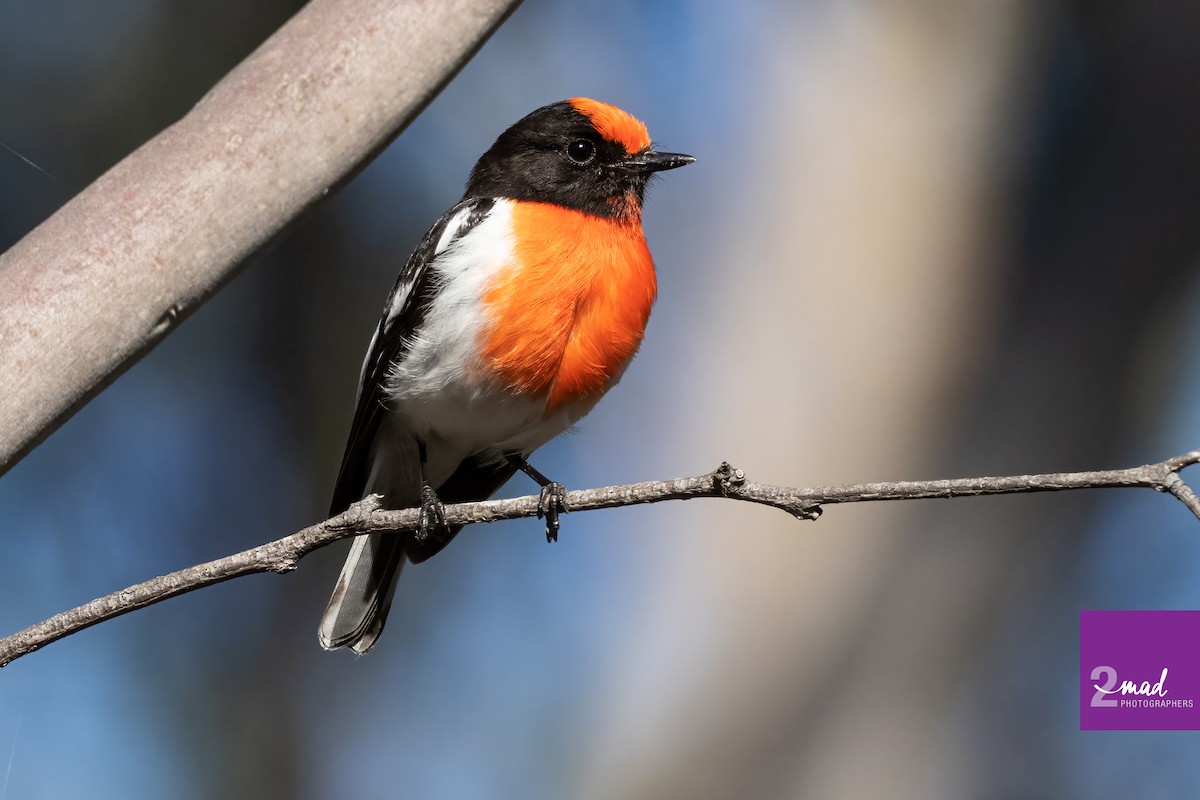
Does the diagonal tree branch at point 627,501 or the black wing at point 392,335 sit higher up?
the black wing at point 392,335

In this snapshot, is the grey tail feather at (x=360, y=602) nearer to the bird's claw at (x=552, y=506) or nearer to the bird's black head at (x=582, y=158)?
the bird's claw at (x=552, y=506)

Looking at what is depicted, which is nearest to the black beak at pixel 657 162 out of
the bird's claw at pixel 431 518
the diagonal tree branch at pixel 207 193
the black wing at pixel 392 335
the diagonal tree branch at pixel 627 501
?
the black wing at pixel 392 335

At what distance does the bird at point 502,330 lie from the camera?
3.32 metres

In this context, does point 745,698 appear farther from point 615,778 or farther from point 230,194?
point 230,194

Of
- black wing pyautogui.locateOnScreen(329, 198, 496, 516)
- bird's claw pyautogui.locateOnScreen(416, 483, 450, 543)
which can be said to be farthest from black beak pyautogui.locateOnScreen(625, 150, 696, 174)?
bird's claw pyautogui.locateOnScreen(416, 483, 450, 543)

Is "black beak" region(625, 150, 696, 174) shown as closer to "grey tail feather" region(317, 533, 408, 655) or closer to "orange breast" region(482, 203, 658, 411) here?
"orange breast" region(482, 203, 658, 411)

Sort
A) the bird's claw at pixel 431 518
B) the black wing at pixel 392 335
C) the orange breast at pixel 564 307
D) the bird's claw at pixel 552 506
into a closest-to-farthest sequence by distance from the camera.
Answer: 1. the bird's claw at pixel 431 518
2. the bird's claw at pixel 552 506
3. the orange breast at pixel 564 307
4. the black wing at pixel 392 335

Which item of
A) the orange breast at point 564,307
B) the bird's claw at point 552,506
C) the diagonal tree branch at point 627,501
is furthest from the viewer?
the orange breast at point 564,307

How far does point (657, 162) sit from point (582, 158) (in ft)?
0.81

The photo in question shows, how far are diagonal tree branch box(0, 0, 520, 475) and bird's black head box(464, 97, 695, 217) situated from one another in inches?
52.8

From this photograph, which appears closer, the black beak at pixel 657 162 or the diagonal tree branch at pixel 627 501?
the diagonal tree branch at pixel 627 501

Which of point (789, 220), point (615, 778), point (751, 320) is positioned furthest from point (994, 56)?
point (615, 778)

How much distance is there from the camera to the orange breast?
3293 mm

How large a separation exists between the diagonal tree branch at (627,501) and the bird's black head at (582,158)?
160 centimetres
